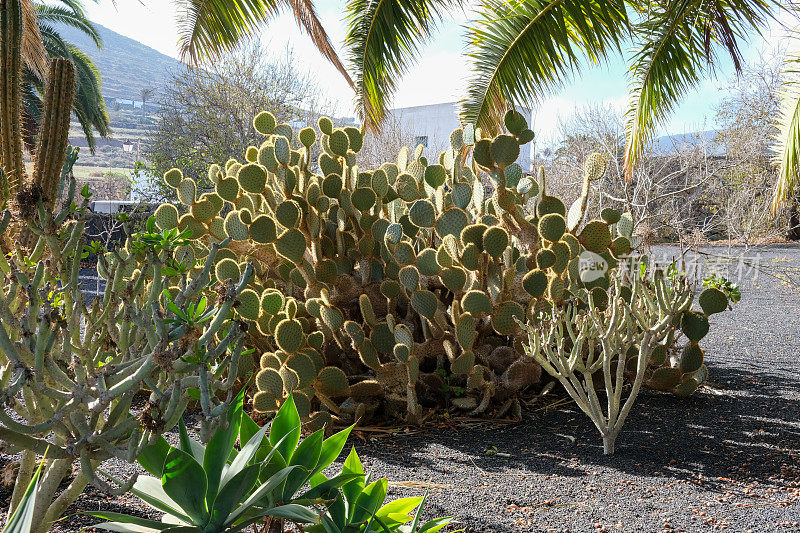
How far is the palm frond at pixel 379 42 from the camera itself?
20.2 ft

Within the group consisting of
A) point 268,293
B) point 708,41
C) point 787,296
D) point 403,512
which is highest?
point 708,41

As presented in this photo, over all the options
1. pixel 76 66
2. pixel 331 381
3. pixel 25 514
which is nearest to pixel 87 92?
Result: pixel 76 66

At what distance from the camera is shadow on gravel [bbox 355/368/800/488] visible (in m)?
2.66

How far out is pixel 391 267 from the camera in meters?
3.46

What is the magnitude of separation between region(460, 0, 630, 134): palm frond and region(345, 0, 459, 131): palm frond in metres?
0.52

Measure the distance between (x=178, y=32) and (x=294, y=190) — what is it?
13.4ft

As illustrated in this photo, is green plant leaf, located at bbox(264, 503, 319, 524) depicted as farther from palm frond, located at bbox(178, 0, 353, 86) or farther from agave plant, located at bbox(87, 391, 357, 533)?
palm frond, located at bbox(178, 0, 353, 86)

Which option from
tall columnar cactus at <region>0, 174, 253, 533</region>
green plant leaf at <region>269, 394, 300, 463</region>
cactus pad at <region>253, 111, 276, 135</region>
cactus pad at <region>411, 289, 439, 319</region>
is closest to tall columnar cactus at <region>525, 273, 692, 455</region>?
cactus pad at <region>411, 289, 439, 319</region>

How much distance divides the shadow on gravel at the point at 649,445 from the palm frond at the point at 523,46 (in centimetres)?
371

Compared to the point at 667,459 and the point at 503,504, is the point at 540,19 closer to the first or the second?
the point at 667,459

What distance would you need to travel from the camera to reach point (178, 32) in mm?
6609

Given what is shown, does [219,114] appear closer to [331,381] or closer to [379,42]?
[379,42]

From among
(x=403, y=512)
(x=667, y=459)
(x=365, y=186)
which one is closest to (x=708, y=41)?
(x=365, y=186)

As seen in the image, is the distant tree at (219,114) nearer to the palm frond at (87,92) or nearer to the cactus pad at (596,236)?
the palm frond at (87,92)
